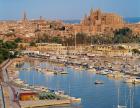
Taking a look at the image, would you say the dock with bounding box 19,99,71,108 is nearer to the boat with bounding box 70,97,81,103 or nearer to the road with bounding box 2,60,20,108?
the road with bounding box 2,60,20,108

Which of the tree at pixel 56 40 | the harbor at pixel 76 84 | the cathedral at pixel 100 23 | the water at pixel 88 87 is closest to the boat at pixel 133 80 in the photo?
the harbor at pixel 76 84

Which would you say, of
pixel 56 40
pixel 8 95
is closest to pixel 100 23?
pixel 56 40

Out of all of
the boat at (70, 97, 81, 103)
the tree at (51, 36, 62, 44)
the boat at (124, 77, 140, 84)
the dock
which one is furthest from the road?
the tree at (51, 36, 62, 44)

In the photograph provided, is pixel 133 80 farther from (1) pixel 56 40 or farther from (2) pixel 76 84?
(1) pixel 56 40

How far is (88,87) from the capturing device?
18422 millimetres

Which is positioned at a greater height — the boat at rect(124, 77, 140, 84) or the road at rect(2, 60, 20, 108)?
the road at rect(2, 60, 20, 108)

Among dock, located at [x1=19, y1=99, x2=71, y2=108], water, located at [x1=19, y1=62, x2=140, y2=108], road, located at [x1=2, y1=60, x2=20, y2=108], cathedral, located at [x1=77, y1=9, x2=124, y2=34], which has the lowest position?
water, located at [x1=19, y1=62, x2=140, y2=108]

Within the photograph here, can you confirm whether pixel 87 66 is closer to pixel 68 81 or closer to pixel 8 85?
pixel 68 81

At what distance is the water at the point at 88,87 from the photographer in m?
15.1

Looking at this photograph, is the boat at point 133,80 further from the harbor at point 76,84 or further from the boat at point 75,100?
the boat at point 75,100

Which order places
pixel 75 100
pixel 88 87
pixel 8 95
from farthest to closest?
pixel 88 87
pixel 75 100
pixel 8 95

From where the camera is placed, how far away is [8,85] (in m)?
16.9

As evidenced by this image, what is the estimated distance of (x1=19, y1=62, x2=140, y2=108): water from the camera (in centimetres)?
1507

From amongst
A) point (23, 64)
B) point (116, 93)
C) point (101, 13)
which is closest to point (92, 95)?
point (116, 93)
